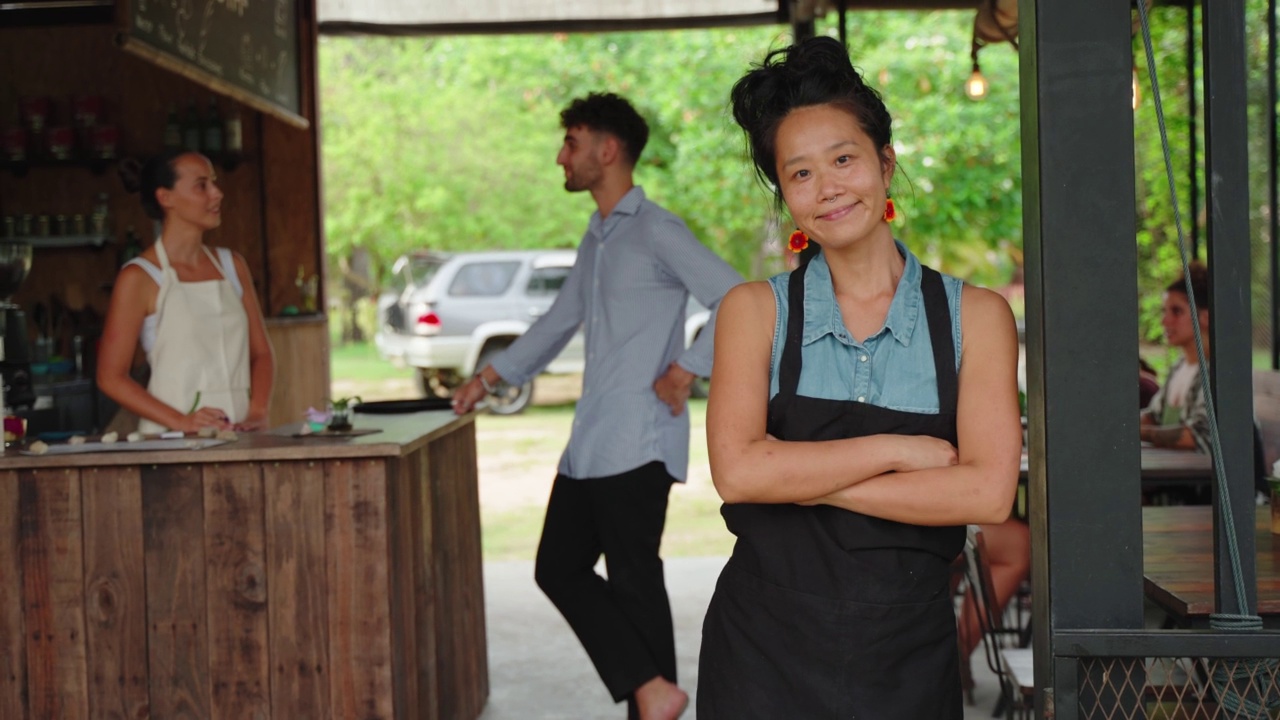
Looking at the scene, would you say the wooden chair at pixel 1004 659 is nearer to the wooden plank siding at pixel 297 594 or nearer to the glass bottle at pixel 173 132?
the wooden plank siding at pixel 297 594

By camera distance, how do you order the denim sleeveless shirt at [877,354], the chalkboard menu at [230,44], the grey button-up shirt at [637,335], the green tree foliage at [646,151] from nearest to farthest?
the denim sleeveless shirt at [877,354]
the grey button-up shirt at [637,335]
the chalkboard menu at [230,44]
the green tree foliage at [646,151]

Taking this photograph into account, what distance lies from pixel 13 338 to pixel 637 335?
206 cm

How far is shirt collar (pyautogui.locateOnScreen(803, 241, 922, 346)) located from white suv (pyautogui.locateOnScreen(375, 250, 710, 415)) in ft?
41.3

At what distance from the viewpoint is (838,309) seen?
2.13m

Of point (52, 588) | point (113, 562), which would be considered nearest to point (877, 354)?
point (113, 562)

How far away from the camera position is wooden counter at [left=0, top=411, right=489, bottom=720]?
133 inches

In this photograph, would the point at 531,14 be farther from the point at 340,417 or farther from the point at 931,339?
the point at 931,339

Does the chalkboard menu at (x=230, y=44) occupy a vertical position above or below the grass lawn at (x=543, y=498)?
above

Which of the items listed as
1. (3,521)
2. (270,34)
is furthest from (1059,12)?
(270,34)

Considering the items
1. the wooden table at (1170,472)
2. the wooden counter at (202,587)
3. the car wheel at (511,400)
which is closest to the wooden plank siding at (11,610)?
the wooden counter at (202,587)

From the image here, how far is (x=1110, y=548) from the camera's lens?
1.99 m

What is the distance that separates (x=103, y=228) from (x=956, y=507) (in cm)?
612

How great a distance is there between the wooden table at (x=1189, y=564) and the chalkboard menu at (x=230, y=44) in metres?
3.18

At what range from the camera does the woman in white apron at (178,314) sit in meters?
4.10
